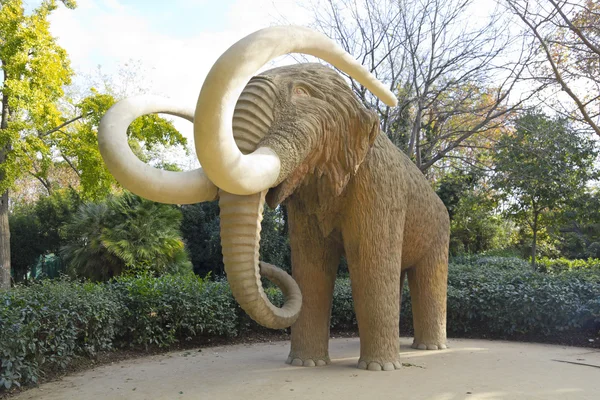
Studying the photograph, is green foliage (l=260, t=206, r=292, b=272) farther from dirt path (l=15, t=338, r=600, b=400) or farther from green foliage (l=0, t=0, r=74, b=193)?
dirt path (l=15, t=338, r=600, b=400)

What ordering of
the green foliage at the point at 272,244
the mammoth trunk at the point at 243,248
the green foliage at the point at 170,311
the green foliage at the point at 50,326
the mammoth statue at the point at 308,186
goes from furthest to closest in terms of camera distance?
the green foliage at the point at 272,244 → the green foliage at the point at 170,311 → the green foliage at the point at 50,326 → the mammoth trunk at the point at 243,248 → the mammoth statue at the point at 308,186

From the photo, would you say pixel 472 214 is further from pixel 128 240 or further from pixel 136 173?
pixel 136 173

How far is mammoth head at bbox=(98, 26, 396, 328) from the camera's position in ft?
8.29

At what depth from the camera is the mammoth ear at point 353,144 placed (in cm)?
367

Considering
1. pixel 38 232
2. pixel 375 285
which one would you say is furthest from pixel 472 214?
pixel 38 232

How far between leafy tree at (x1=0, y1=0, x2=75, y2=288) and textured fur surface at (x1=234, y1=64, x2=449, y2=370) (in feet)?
27.0

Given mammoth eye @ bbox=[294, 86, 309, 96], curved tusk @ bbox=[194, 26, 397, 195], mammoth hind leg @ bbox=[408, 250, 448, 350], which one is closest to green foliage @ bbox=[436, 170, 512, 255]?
mammoth hind leg @ bbox=[408, 250, 448, 350]

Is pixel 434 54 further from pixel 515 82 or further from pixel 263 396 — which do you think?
pixel 263 396

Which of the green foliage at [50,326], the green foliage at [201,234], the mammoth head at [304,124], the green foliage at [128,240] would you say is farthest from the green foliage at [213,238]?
the mammoth head at [304,124]

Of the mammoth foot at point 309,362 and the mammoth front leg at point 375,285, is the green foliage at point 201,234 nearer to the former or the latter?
the mammoth foot at point 309,362

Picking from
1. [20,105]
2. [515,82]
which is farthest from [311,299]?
[20,105]

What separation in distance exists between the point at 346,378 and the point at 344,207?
1.34 metres

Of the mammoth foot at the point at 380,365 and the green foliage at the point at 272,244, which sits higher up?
the green foliage at the point at 272,244

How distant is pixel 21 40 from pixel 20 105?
4.76ft
